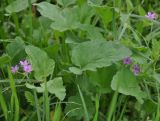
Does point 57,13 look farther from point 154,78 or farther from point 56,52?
point 154,78

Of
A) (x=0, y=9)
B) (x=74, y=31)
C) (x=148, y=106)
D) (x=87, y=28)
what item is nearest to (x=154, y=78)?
(x=148, y=106)

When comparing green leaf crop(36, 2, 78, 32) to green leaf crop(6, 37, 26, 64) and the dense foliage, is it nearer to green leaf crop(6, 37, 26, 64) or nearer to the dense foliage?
the dense foliage

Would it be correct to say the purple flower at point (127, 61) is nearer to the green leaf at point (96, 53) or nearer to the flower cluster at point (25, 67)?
the green leaf at point (96, 53)

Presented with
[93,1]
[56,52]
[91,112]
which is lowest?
[91,112]

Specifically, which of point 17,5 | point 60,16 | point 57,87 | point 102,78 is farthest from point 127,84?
point 17,5

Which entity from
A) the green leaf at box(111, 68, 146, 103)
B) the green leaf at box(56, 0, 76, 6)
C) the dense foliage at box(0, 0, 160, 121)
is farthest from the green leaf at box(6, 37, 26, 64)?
the green leaf at box(111, 68, 146, 103)

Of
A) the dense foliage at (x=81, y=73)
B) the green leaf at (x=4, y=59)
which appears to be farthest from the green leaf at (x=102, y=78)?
the green leaf at (x=4, y=59)
